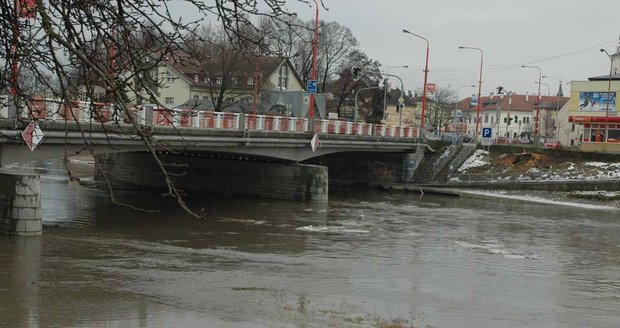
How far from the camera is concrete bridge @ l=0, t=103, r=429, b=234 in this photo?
2230 cm

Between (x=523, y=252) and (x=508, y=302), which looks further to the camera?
(x=523, y=252)

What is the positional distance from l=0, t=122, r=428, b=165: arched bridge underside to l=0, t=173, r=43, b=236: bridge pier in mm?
1068

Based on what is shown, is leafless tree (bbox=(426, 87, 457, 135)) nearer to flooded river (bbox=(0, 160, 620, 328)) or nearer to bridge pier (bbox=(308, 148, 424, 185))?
bridge pier (bbox=(308, 148, 424, 185))

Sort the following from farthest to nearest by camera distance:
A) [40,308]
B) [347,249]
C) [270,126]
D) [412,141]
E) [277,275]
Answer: [412,141]
[270,126]
[347,249]
[277,275]
[40,308]

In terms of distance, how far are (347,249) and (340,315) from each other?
9577mm

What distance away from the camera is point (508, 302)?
14000mm

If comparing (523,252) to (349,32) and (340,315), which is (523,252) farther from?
(349,32)

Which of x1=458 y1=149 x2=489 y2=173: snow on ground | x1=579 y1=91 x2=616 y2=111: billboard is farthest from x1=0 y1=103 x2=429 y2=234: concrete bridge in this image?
x1=579 y1=91 x2=616 y2=111: billboard

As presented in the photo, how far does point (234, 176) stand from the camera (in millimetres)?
40156

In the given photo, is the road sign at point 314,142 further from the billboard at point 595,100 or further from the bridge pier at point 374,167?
the billboard at point 595,100

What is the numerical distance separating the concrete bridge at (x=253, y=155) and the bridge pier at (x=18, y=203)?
40 millimetres

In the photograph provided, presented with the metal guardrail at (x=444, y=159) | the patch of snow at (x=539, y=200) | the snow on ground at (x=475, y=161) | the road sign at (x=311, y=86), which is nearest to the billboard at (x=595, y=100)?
the snow on ground at (x=475, y=161)

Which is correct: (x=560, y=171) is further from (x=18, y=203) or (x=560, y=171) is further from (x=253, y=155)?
(x=18, y=203)

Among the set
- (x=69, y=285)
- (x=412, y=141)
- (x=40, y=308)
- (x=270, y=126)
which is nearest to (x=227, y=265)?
(x=69, y=285)
